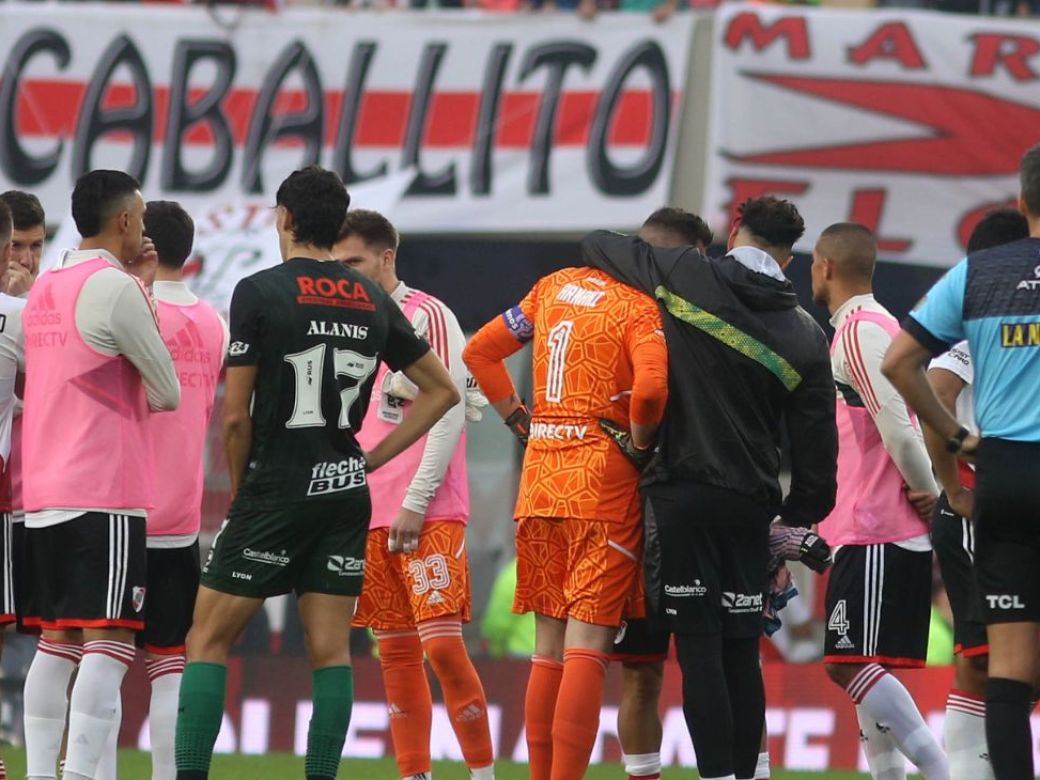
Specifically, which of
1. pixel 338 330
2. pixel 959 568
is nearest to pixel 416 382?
pixel 338 330

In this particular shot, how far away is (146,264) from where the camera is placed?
809 centimetres

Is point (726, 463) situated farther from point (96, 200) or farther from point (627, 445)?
point (96, 200)

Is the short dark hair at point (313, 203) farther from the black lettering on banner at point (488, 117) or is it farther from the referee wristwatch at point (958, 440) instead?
the black lettering on banner at point (488, 117)

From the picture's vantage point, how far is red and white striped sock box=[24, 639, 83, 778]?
7.42 metres

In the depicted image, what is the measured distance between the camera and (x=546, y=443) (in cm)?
755

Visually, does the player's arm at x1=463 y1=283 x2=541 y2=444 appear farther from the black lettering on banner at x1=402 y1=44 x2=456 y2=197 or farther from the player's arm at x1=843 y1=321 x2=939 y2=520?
the black lettering on banner at x1=402 y1=44 x2=456 y2=197

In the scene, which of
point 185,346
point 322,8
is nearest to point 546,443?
point 185,346

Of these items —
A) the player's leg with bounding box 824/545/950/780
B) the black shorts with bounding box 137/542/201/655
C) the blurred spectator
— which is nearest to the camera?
the black shorts with bounding box 137/542/201/655

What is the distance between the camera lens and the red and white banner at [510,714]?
38.9 feet

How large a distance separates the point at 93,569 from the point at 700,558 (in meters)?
2.20

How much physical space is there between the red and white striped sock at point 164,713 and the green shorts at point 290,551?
1.16 m

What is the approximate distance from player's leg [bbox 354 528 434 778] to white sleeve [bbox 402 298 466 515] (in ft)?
0.92

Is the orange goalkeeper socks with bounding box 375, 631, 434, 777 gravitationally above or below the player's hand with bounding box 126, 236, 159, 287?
Result: below

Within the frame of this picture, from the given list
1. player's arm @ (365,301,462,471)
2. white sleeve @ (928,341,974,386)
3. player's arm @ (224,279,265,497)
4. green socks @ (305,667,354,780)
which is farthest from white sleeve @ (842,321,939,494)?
player's arm @ (224,279,265,497)
